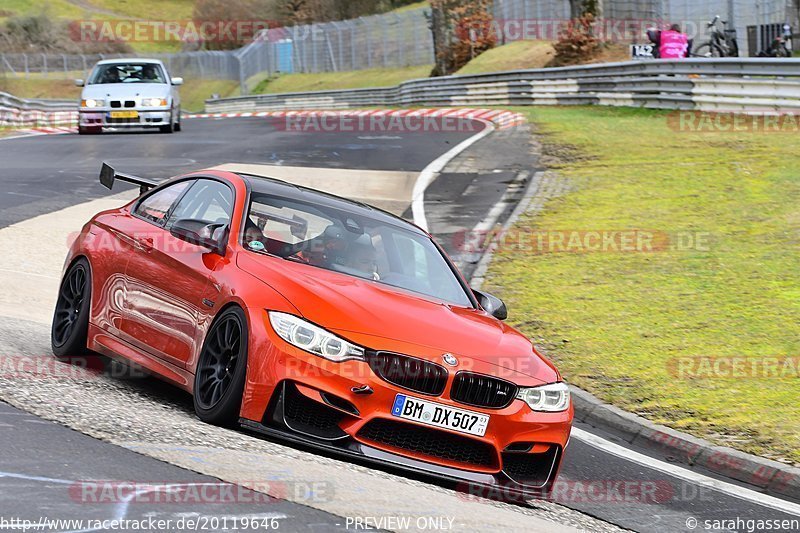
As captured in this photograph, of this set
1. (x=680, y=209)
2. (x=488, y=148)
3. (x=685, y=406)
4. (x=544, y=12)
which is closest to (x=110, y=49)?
(x=544, y=12)

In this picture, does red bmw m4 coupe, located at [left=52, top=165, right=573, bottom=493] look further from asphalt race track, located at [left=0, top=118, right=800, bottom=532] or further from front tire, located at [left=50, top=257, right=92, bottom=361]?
asphalt race track, located at [left=0, top=118, right=800, bottom=532]

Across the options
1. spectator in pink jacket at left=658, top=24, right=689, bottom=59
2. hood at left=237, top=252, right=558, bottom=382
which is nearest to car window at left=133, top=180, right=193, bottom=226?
hood at left=237, top=252, right=558, bottom=382

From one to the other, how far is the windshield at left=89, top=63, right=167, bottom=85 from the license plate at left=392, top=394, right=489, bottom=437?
23.4 meters

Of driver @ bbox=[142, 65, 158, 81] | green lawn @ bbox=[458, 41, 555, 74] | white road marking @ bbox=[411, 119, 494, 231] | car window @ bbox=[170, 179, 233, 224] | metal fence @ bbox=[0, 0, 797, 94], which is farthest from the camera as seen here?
green lawn @ bbox=[458, 41, 555, 74]

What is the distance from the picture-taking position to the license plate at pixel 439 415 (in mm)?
6230

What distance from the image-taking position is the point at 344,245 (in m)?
7.55

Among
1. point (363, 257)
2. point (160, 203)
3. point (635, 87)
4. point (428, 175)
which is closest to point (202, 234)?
point (363, 257)

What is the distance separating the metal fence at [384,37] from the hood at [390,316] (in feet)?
110

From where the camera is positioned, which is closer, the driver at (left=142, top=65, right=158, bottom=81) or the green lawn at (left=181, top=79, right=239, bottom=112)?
the driver at (left=142, top=65, right=158, bottom=81)

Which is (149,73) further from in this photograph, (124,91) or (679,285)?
(679,285)

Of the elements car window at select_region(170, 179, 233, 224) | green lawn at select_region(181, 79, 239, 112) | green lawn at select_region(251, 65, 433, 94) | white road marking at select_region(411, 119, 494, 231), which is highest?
car window at select_region(170, 179, 233, 224)

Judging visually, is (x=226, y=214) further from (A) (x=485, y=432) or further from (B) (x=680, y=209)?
(B) (x=680, y=209)

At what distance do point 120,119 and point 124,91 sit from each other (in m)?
0.65

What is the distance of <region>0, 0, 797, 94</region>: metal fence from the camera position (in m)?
42.4
